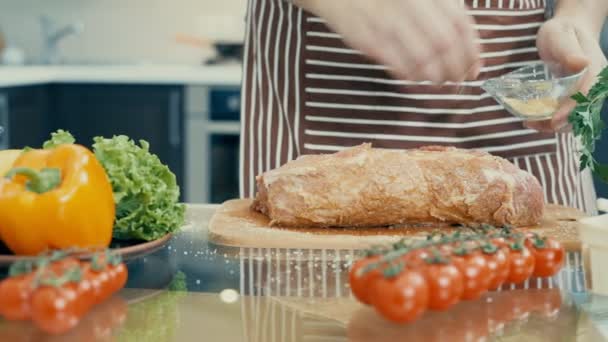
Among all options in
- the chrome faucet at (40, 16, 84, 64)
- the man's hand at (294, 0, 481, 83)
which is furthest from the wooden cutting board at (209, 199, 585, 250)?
the chrome faucet at (40, 16, 84, 64)

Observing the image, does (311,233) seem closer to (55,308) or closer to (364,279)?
(364,279)

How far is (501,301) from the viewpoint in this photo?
0.92 m

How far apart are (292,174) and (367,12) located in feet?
0.83

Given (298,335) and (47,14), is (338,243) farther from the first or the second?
(47,14)

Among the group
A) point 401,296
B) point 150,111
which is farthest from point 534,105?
point 150,111

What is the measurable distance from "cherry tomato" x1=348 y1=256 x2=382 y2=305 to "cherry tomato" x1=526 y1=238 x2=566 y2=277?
228mm

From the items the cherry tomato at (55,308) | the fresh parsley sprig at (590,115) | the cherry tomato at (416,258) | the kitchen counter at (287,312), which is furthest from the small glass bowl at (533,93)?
the cherry tomato at (55,308)

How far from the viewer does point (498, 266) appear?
0.91 m

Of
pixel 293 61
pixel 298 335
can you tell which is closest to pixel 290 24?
pixel 293 61

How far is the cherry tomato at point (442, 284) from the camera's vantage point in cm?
82

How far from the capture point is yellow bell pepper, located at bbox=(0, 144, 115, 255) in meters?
0.98

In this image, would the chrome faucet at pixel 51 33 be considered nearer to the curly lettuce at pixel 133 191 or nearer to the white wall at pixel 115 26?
the white wall at pixel 115 26

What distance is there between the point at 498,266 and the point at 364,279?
0.17 meters

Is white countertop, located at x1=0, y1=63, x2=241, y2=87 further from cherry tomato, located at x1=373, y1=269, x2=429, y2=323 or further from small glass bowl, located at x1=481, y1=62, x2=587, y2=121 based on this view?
cherry tomato, located at x1=373, y1=269, x2=429, y2=323
